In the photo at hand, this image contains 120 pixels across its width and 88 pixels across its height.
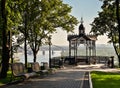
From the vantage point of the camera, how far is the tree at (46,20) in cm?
4728

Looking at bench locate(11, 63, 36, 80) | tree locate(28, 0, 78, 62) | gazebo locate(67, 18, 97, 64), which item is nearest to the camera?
bench locate(11, 63, 36, 80)

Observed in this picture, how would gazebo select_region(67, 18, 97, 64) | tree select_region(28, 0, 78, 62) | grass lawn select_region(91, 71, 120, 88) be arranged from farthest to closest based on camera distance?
gazebo select_region(67, 18, 97, 64)
tree select_region(28, 0, 78, 62)
grass lawn select_region(91, 71, 120, 88)

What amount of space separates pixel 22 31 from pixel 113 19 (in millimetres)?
17578

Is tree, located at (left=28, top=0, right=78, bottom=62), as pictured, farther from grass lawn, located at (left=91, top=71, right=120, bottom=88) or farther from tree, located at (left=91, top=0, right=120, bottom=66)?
grass lawn, located at (left=91, top=71, right=120, bottom=88)

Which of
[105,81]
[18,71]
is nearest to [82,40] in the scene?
[105,81]

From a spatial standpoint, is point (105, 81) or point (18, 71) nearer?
point (18, 71)

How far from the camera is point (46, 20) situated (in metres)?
48.8

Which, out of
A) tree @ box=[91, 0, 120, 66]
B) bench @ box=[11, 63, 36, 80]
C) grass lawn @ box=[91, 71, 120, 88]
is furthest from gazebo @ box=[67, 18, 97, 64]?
bench @ box=[11, 63, 36, 80]

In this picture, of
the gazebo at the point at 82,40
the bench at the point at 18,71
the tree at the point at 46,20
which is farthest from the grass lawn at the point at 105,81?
the gazebo at the point at 82,40

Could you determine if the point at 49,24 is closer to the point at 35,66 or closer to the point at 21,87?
the point at 35,66

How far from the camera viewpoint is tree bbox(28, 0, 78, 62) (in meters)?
47.3

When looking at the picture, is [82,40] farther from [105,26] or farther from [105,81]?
[105,81]

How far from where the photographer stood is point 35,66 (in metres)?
27.9

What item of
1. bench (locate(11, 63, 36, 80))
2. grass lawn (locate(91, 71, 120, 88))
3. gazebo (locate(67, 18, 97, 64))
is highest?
gazebo (locate(67, 18, 97, 64))
